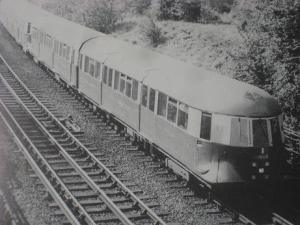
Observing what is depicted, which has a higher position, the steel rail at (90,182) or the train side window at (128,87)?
the train side window at (128,87)

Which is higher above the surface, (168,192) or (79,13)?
(79,13)

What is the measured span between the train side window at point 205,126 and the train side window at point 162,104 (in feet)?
6.24

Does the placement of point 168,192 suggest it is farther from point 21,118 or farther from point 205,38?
point 205,38

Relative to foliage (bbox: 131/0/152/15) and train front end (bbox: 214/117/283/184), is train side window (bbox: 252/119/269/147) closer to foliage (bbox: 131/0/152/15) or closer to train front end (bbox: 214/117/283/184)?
train front end (bbox: 214/117/283/184)

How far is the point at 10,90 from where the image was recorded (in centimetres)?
2262

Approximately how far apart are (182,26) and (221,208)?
19.6 m

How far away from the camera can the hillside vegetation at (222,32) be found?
1703 cm

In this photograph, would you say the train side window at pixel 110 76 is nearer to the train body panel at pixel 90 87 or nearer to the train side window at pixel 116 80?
the train side window at pixel 116 80

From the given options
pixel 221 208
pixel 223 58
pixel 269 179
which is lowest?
pixel 221 208

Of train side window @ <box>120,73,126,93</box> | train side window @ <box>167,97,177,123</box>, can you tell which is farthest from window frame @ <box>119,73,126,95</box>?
train side window @ <box>167,97,177,123</box>

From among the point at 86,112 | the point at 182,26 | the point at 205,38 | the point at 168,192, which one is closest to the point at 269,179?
the point at 168,192

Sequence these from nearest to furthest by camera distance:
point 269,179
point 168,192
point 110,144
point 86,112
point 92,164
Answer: point 269,179, point 168,192, point 92,164, point 110,144, point 86,112

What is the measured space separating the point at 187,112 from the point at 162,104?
1.46m

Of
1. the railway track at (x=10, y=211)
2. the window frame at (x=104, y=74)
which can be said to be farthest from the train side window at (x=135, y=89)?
the railway track at (x=10, y=211)
